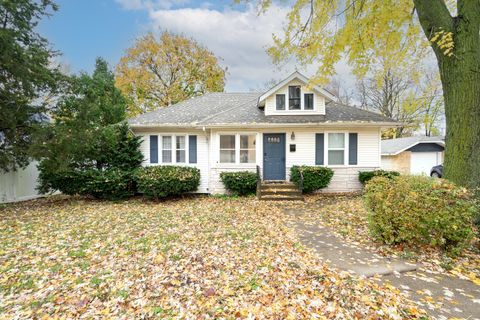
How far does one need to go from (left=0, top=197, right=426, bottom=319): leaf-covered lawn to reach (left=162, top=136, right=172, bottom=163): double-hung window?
17.1 ft

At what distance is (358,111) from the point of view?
11664 mm

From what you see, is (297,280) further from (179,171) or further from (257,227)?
(179,171)

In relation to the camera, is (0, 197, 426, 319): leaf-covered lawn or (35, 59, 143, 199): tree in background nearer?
(0, 197, 426, 319): leaf-covered lawn

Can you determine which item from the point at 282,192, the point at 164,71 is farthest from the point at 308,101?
the point at 164,71

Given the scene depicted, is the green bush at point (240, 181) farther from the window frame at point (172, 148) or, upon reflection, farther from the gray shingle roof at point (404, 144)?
the gray shingle roof at point (404, 144)

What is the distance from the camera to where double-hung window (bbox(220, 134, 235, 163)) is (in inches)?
438

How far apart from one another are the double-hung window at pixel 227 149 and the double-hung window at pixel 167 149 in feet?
8.15

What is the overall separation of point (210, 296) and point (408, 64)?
364 inches

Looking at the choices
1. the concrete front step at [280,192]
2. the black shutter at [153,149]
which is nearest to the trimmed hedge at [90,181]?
the black shutter at [153,149]

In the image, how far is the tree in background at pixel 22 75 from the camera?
293 inches

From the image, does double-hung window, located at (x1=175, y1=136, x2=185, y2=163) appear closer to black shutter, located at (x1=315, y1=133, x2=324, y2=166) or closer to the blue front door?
the blue front door

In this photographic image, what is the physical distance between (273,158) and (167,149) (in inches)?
198

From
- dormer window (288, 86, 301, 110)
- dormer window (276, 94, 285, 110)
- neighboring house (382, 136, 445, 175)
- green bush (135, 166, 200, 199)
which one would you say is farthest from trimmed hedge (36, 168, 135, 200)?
neighboring house (382, 136, 445, 175)

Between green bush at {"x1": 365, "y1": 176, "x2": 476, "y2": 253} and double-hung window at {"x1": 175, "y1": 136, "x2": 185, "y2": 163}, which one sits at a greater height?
double-hung window at {"x1": 175, "y1": 136, "x2": 185, "y2": 163}
